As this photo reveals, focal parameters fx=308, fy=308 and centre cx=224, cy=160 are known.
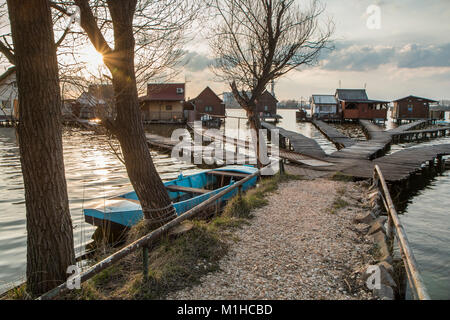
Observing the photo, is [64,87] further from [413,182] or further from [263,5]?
[413,182]

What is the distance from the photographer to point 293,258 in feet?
17.3

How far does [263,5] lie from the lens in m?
11.2

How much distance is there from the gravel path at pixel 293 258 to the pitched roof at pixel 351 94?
175ft

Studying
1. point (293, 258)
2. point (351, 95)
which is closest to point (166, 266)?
point (293, 258)

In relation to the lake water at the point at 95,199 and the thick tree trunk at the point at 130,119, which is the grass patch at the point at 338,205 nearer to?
the lake water at the point at 95,199

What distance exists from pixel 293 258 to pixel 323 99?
59.2 meters

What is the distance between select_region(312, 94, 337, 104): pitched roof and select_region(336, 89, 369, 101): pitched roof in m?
1.87

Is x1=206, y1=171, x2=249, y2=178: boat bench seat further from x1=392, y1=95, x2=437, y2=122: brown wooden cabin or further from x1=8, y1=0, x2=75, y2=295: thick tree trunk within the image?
x1=392, y1=95, x2=437, y2=122: brown wooden cabin

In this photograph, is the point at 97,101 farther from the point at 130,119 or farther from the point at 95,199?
the point at 95,199

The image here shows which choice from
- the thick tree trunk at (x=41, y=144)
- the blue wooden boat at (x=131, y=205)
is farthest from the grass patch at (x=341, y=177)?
the thick tree trunk at (x=41, y=144)

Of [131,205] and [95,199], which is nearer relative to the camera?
[131,205]

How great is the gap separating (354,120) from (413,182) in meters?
43.4

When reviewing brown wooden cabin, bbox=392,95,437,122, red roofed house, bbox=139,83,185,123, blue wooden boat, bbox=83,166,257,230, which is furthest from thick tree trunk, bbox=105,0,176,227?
brown wooden cabin, bbox=392,95,437,122
